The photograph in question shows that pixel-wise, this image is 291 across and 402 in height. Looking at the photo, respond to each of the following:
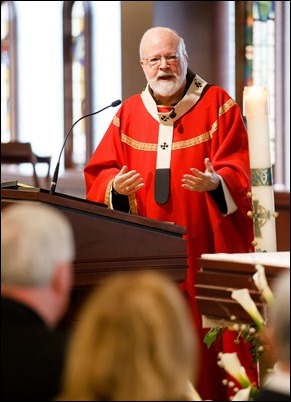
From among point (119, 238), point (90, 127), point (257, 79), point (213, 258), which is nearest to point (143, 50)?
point (119, 238)

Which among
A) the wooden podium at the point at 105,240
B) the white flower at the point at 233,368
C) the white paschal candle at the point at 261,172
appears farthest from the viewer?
the wooden podium at the point at 105,240

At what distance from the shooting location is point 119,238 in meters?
4.48

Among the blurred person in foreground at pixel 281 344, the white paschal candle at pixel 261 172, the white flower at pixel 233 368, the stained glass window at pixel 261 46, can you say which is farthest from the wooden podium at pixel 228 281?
the stained glass window at pixel 261 46

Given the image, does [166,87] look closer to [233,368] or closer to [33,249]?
[233,368]

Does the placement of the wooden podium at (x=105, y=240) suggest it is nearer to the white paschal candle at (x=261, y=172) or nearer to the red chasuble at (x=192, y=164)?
the white paschal candle at (x=261, y=172)

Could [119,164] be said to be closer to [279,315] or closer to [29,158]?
[279,315]

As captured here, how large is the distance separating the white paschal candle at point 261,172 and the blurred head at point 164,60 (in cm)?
157

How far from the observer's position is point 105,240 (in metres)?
4.48

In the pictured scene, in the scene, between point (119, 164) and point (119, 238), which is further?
point (119, 164)

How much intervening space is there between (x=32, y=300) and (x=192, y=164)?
128 inches

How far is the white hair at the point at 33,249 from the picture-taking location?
2408 millimetres

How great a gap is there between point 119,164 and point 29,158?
19.7 feet

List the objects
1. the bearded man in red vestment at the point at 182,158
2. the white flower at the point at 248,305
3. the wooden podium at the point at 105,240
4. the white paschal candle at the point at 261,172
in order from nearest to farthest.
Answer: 1. the white flower at the point at 248,305
2. the white paschal candle at the point at 261,172
3. the wooden podium at the point at 105,240
4. the bearded man in red vestment at the point at 182,158

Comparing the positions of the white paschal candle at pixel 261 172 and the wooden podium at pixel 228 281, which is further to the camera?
the white paschal candle at pixel 261 172
